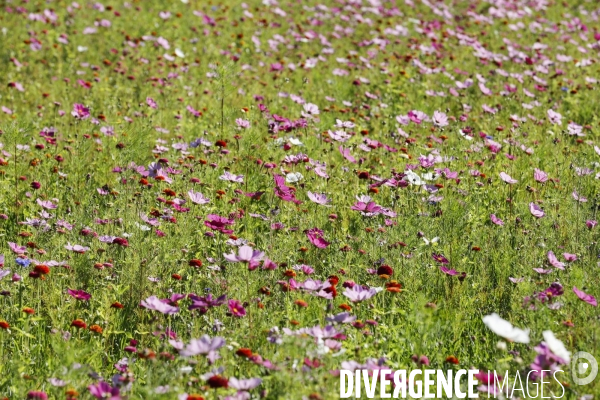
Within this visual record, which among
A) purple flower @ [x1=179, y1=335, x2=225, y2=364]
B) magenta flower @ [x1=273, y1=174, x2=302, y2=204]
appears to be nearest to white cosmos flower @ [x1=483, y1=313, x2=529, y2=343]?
purple flower @ [x1=179, y1=335, x2=225, y2=364]

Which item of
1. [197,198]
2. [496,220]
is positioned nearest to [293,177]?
[197,198]

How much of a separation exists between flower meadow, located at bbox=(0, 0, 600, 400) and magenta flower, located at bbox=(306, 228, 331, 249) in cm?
1

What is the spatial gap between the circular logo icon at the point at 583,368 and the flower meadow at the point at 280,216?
0.04 m

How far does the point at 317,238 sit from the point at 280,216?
543 millimetres

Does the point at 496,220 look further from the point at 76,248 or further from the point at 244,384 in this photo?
the point at 76,248

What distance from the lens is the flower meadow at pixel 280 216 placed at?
2510 mm

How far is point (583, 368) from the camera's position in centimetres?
250

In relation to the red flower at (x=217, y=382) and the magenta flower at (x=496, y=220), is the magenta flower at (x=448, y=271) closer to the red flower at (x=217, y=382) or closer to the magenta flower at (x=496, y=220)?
the magenta flower at (x=496, y=220)

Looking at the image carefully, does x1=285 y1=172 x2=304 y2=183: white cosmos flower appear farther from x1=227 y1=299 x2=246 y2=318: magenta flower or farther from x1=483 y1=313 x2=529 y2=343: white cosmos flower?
x1=483 y1=313 x2=529 y2=343: white cosmos flower

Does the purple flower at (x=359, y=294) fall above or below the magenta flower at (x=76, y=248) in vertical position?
above

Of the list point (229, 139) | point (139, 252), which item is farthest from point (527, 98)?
point (139, 252)

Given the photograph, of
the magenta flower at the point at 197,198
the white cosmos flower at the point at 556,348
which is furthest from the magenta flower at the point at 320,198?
the white cosmos flower at the point at 556,348

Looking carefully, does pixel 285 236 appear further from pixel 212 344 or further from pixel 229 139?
pixel 229 139

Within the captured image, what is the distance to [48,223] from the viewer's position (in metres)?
3.55
